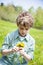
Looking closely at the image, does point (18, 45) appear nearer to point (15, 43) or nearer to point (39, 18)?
point (15, 43)

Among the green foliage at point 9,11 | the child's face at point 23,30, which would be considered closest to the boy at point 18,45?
the child's face at point 23,30

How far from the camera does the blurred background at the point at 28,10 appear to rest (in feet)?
6.58

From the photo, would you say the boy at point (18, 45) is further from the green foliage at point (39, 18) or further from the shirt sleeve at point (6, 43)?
the green foliage at point (39, 18)

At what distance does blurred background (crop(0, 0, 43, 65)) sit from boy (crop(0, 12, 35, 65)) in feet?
0.49

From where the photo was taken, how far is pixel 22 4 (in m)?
2.09

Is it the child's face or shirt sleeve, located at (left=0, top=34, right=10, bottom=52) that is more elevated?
the child's face

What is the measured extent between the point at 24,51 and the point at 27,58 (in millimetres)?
55

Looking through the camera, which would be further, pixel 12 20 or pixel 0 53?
pixel 12 20

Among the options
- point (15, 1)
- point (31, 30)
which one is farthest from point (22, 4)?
point (31, 30)

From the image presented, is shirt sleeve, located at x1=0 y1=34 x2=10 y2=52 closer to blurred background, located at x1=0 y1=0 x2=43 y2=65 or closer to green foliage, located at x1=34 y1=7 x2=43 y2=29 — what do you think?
blurred background, located at x1=0 y1=0 x2=43 y2=65

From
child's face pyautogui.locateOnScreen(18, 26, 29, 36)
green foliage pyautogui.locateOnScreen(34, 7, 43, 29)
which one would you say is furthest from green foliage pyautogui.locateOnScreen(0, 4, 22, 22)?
child's face pyautogui.locateOnScreen(18, 26, 29, 36)

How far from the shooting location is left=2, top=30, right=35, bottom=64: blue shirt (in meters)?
1.83

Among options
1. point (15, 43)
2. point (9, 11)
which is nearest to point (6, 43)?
point (15, 43)

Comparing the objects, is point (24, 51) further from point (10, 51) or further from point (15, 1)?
point (15, 1)
